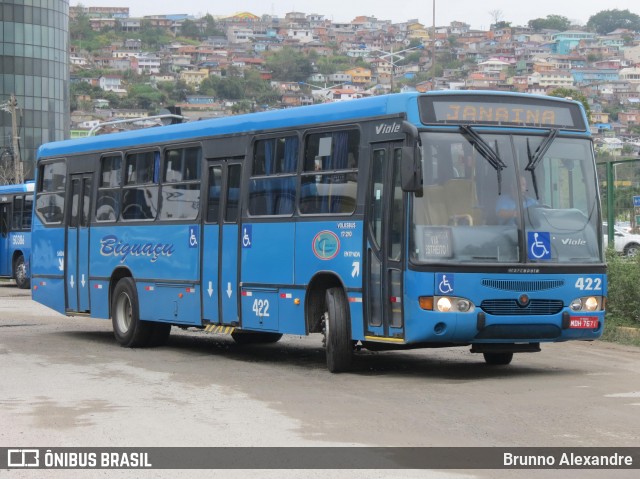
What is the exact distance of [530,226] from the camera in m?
14.4

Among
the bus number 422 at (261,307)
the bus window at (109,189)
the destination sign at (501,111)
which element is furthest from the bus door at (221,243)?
the destination sign at (501,111)

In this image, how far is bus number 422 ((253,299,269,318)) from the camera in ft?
54.2

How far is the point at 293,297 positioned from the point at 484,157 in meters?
2.95

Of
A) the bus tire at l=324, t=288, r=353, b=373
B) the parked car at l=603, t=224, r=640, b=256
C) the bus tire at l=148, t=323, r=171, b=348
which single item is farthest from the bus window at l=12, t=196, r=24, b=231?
the bus tire at l=324, t=288, r=353, b=373

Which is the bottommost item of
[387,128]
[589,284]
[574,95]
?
[589,284]

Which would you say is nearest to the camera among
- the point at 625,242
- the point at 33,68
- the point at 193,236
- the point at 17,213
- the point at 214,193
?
the point at 214,193

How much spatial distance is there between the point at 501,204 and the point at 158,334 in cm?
699

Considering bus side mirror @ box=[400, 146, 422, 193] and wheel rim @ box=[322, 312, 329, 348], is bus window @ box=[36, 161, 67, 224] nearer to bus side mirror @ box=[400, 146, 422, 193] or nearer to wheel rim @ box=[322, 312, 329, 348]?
wheel rim @ box=[322, 312, 329, 348]

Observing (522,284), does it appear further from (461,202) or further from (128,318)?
(128,318)

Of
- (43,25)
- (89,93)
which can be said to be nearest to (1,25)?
(43,25)

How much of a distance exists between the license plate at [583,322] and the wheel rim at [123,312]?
24.3ft

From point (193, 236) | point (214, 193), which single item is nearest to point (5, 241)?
point (193, 236)

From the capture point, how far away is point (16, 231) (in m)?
40.6

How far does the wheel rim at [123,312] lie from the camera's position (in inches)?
779
